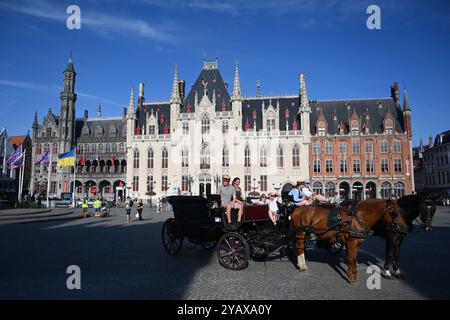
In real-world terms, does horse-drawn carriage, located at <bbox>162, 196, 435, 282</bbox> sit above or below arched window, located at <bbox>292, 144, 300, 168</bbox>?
below

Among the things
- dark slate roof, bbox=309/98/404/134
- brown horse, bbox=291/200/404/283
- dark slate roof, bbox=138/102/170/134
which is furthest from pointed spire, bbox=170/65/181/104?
brown horse, bbox=291/200/404/283

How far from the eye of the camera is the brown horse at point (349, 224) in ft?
23.0

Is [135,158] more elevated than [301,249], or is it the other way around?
[135,158]

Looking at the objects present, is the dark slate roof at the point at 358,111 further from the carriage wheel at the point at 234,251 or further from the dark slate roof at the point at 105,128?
the carriage wheel at the point at 234,251

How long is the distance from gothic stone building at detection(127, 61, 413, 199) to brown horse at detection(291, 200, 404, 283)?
37.7 m

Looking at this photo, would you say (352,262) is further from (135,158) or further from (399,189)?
(135,158)

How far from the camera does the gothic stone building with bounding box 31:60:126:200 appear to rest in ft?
187

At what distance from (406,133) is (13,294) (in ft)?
173

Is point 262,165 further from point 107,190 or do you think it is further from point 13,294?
point 13,294

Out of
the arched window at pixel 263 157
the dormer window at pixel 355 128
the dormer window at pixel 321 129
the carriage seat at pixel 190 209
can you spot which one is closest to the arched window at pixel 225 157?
the arched window at pixel 263 157

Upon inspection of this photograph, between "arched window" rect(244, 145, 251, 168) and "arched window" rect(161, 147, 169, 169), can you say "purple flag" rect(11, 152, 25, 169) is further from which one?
"arched window" rect(244, 145, 251, 168)

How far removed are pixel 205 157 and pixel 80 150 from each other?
2724cm

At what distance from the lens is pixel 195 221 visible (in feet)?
31.7

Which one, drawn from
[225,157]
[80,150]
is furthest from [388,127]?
[80,150]
